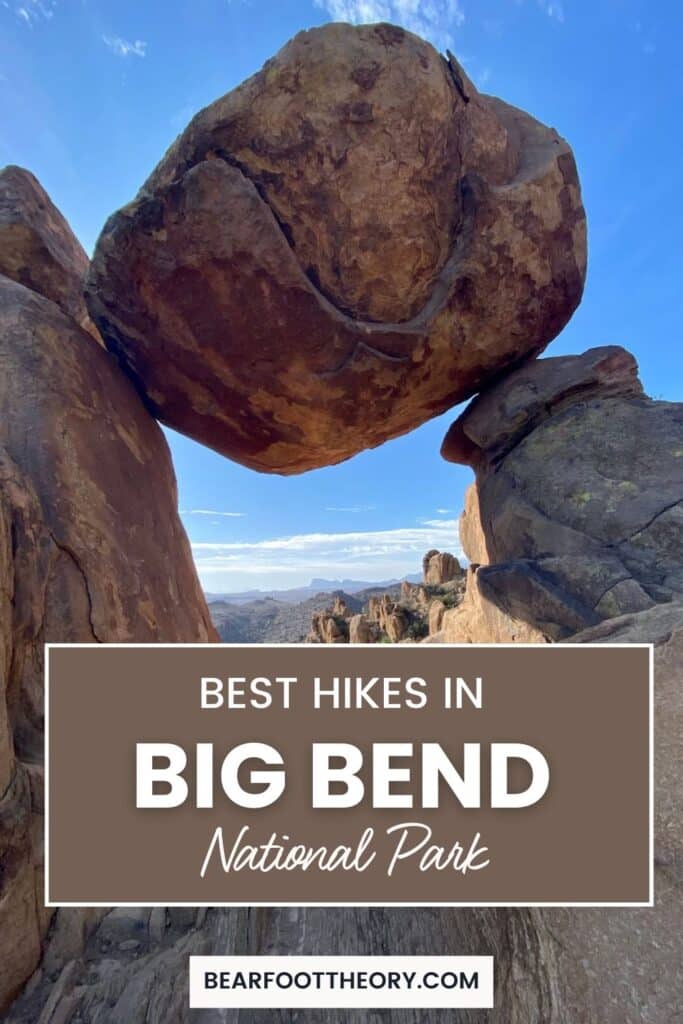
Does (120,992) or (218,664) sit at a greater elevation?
(218,664)

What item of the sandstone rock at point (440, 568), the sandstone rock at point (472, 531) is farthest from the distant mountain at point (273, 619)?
the sandstone rock at point (472, 531)

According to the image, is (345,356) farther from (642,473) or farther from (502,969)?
(502,969)

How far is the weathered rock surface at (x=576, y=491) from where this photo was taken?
4.46 metres

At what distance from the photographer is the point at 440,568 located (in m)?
32.1

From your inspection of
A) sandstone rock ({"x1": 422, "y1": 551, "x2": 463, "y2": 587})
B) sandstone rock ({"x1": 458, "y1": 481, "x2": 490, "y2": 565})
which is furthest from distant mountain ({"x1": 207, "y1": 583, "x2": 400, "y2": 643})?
sandstone rock ({"x1": 458, "y1": 481, "x2": 490, "y2": 565})

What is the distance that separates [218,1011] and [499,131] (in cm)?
755

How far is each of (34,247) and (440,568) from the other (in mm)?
28345

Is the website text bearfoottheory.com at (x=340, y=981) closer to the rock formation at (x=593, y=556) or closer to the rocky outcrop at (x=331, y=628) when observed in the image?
the rock formation at (x=593, y=556)

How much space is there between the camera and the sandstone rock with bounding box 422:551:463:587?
31297 mm

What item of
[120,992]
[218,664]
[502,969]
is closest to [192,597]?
[218,664]

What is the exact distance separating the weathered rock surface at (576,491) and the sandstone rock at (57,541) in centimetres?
317

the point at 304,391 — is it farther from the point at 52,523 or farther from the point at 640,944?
the point at 640,944

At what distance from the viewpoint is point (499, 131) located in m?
5.73

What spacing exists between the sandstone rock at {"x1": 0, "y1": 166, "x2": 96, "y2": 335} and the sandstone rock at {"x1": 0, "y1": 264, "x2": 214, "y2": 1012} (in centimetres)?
112
